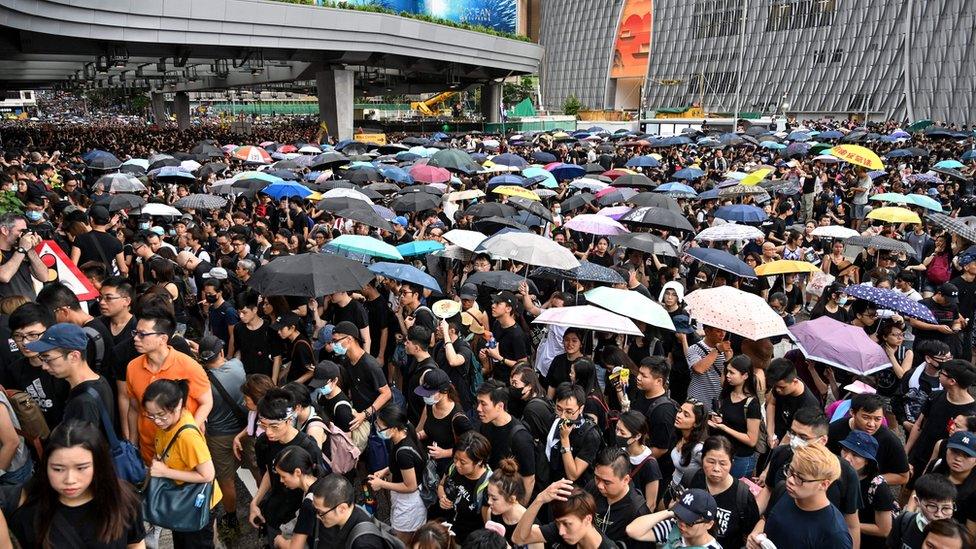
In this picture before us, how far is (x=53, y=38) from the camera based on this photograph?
2342 centimetres

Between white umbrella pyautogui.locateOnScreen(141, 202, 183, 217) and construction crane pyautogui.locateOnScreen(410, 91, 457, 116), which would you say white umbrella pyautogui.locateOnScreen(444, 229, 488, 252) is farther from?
construction crane pyautogui.locateOnScreen(410, 91, 457, 116)

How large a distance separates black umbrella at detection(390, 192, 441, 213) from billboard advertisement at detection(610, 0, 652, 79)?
3029 inches

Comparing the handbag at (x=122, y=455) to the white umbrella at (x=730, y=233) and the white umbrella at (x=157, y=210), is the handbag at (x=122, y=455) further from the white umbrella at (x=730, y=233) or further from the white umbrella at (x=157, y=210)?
the white umbrella at (x=730, y=233)

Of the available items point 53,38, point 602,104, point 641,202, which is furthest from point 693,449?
point 602,104

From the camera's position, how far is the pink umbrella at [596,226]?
9.34 metres

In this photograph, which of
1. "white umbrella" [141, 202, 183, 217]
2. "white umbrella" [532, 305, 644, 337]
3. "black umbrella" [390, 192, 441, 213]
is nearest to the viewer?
"white umbrella" [532, 305, 644, 337]

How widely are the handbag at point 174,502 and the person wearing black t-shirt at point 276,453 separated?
1.16 ft

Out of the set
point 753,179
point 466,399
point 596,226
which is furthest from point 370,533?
point 753,179

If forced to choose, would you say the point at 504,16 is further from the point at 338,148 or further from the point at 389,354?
the point at 389,354

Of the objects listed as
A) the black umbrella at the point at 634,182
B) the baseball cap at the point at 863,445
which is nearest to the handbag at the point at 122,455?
the baseball cap at the point at 863,445

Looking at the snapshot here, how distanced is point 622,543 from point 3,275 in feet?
16.8

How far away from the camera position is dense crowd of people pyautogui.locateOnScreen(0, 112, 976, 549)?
3.23m

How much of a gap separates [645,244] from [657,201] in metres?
2.51

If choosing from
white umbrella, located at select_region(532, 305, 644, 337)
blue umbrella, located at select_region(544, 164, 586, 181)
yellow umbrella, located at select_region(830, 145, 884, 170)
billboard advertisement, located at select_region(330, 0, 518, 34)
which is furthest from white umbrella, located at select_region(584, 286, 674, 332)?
billboard advertisement, located at select_region(330, 0, 518, 34)
